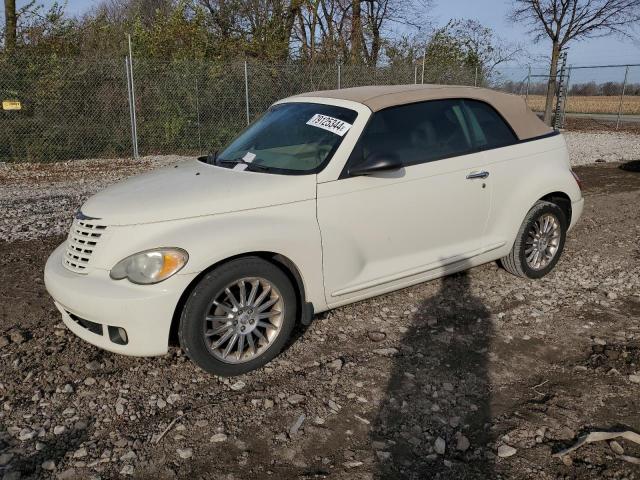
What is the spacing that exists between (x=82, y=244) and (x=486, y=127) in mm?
3254

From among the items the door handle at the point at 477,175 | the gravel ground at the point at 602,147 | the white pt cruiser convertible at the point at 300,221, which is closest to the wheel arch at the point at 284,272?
the white pt cruiser convertible at the point at 300,221

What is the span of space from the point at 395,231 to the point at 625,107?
1387 inches

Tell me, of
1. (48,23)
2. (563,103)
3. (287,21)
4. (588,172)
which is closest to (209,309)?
(588,172)

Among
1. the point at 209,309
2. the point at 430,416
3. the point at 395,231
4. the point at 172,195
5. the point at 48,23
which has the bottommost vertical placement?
the point at 430,416

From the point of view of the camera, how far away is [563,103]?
70.7 feet

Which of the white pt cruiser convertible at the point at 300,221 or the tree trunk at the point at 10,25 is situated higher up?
the tree trunk at the point at 10,25

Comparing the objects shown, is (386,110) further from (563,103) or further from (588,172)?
(563,103)

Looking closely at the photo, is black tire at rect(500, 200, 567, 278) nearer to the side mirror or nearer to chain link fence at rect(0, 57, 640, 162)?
the side mirror

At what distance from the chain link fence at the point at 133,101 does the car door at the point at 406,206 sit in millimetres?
9987

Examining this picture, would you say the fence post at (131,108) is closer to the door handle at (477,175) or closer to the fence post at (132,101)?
the fence post at (132,101)

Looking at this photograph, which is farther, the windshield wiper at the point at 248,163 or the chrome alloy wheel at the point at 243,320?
the windshield wiper at the point at 248,163

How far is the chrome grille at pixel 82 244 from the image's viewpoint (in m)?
3.33

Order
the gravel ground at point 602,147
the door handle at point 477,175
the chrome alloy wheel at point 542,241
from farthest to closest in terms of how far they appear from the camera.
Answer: the gravel ground at point 602,147
the chrome alloy wheel at point 542,241
the door handle at point 477,175

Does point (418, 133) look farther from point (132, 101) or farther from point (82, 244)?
point (132, 101)
